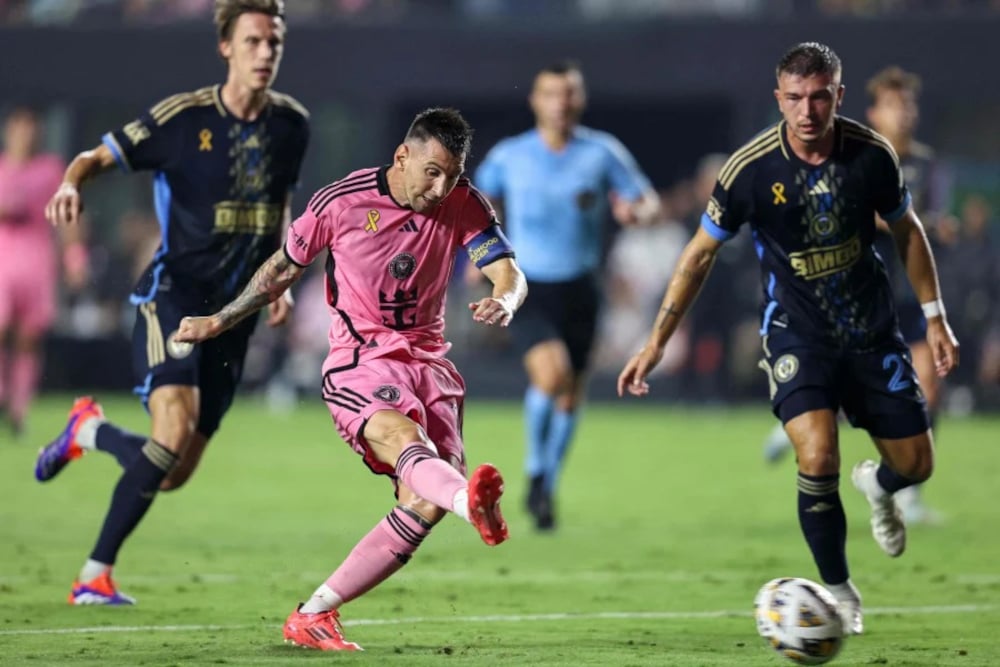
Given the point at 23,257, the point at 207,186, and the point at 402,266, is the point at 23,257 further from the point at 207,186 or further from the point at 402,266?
the point at 402,266

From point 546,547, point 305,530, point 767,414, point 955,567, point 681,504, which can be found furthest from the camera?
point 767,414

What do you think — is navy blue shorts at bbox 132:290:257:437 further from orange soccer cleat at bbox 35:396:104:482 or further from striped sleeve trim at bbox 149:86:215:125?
striped sleeve trim at bbox 149:86:215:125

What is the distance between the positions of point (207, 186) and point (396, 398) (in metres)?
2.18

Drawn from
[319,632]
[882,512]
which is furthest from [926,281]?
[319,632]

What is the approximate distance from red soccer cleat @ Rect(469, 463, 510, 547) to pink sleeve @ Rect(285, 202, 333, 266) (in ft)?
4.24

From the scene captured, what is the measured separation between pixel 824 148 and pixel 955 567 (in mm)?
3297

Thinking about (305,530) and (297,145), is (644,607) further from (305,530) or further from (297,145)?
(305,530)

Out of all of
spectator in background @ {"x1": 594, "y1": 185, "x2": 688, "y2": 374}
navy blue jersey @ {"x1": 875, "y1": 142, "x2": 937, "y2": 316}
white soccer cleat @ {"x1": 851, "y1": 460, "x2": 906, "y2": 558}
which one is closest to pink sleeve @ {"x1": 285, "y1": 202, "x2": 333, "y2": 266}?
white soccer cleat @ {"x1": 851, "y1": 460, "x2": 906, "y2": 558}

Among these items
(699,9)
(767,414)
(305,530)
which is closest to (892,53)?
(699,9)

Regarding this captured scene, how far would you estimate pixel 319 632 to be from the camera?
7117 millimetres

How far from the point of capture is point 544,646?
24.1 feet

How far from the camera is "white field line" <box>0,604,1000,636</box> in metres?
7.75

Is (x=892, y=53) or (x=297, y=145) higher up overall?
(x=892, y=53)

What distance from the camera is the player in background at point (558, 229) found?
12.1 meters
